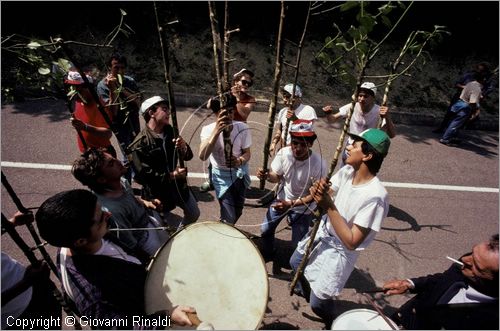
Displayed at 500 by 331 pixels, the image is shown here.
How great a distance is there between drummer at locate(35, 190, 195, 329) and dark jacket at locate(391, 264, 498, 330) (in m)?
1.57

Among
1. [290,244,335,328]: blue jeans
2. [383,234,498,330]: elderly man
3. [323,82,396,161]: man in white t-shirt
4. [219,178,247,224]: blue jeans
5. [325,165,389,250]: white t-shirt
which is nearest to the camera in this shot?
[383,234,498,330]: elderly man

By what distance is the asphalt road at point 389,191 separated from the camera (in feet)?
12.0

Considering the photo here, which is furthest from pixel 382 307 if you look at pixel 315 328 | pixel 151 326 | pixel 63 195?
pixel 63 195

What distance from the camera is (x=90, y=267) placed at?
188 cm

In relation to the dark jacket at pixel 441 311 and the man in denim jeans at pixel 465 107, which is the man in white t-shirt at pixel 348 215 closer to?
the dark jacket at pixel 441 311

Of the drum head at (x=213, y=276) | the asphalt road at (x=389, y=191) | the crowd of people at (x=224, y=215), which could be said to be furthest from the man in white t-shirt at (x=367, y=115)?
the drum head at (x=213, y=276)

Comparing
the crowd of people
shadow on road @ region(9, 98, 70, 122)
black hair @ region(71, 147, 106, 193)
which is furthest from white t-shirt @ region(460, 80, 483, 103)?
shadow on road @ region(9, 98, 70, 122)

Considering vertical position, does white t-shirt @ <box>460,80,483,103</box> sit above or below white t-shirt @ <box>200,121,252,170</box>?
below

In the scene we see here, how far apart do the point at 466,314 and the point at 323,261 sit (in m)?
1.03

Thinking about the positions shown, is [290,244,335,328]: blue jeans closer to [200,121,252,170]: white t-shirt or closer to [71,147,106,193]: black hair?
[200,121,252,170]: white t-shirt

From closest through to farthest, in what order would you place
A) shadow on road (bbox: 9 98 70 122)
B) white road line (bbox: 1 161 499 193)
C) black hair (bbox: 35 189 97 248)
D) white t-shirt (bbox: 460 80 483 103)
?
black hair (bbox: 35 189 97 248) < white road line (bbox: 1 161 499 193) < shadow on road (bbox: 9 98 70 122) < white t-shirt (bbox: 460 80 483 103)

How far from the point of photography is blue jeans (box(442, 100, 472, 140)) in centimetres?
659

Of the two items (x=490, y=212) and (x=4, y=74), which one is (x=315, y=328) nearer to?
(x=490, y=212)

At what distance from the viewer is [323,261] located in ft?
8.98
